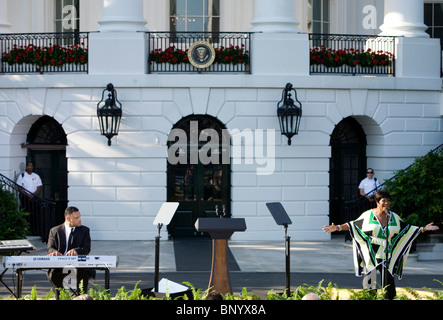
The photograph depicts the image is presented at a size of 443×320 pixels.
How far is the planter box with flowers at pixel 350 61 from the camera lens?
2181 cm

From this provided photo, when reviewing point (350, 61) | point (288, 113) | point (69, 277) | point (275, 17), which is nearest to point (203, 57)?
point (275, 17)

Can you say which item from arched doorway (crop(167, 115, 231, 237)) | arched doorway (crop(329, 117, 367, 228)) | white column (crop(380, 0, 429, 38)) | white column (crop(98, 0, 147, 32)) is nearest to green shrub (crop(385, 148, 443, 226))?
arched doorway (crop(329, 117, 367, 228))

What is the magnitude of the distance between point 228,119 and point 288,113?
1.54 meters

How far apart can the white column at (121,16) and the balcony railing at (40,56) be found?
631mm

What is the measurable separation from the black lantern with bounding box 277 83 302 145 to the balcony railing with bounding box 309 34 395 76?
1202 millimetres

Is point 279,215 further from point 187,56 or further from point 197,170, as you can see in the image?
point 187,56

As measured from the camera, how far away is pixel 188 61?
70.6 feet

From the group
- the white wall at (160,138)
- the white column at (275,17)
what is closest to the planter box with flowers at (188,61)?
the white wall at (160,138)

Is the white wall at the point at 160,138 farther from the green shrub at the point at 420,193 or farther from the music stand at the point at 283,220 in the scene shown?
the music stand at the point at 283,220

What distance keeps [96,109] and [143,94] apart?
47.7 inches

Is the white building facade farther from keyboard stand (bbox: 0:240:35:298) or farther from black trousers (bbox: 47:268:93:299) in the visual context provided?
black trousers (bbox: 47:268:93:299)

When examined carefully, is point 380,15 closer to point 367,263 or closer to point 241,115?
point 241,115

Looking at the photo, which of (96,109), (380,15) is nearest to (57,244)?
(96,109)

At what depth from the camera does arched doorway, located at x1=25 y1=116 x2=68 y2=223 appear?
2261 cm
